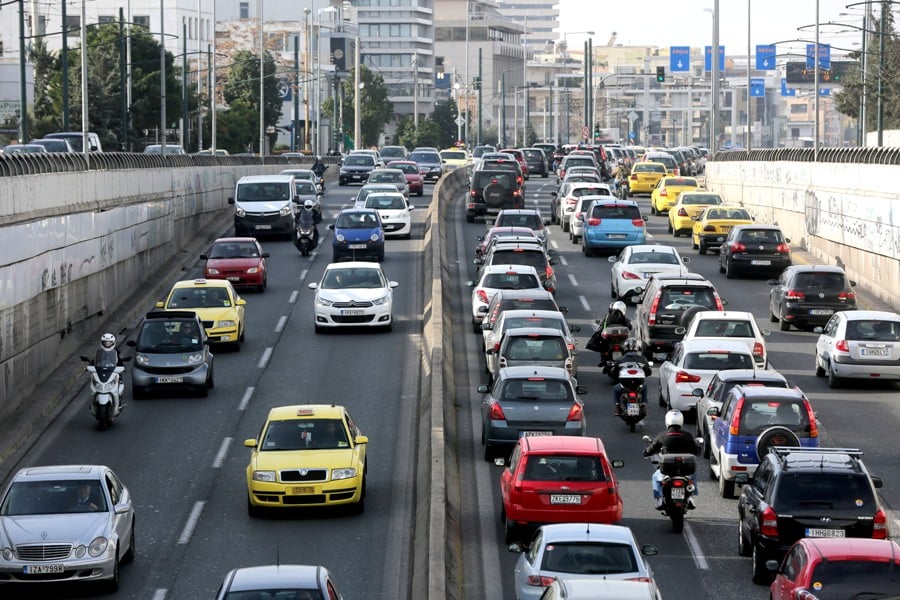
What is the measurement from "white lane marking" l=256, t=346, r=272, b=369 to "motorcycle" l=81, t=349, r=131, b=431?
5566 millimetres

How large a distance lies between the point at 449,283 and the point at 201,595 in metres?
26.0

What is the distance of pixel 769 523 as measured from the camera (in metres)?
17.7

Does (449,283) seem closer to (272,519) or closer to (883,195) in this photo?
(883,195)

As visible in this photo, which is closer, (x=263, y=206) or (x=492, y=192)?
(x=263, y=206)

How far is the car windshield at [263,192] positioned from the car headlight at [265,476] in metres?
32.0

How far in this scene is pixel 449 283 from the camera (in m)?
43.8

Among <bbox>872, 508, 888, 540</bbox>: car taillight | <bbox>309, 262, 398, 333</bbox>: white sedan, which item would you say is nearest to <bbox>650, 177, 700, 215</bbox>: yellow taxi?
<bbox>309, 262, 398, 333</bbox>: white sedan

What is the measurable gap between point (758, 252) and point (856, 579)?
3099 cm

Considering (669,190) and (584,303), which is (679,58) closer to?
(669,190)

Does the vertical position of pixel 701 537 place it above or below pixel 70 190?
below

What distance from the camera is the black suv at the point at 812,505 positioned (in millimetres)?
17609

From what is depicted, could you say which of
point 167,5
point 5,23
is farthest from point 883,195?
point 167,5

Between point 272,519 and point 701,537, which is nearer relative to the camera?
point 701,537

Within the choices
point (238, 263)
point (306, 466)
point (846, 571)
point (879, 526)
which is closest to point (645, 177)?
point (238, 263)
